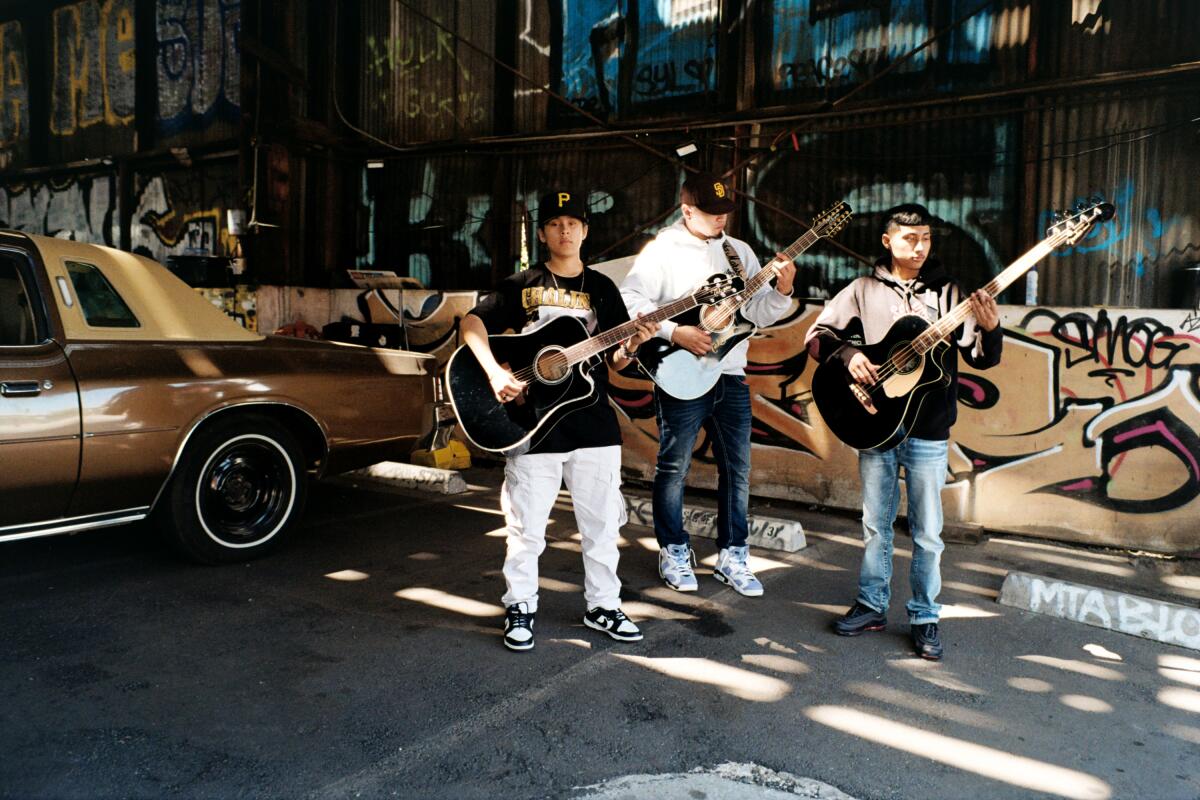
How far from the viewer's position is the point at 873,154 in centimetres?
728

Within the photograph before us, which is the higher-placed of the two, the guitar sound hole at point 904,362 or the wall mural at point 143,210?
the wall mural at point 143,210

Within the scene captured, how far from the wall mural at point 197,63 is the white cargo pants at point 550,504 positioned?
8.23 metres

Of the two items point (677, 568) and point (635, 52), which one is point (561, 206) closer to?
point (677, 568)

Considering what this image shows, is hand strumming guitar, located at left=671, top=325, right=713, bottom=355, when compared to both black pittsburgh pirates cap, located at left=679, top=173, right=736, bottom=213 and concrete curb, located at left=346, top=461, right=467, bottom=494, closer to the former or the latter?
black pittsburgh pirates cap, located at left=679, top=173, right=736, bottom=213

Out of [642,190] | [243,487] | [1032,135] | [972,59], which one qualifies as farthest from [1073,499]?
[243,487]

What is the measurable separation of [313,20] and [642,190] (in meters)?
4.70

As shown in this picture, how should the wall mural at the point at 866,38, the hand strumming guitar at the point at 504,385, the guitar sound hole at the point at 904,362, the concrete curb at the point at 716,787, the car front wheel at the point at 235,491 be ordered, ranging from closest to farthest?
the concrete curb at the point at 716,787, the hand strumming guitar at the point at 504,385, the guitar sound hole at the point at 904,362, the car front wheel at the point at 235,491, the wall mural at the point at 866,38

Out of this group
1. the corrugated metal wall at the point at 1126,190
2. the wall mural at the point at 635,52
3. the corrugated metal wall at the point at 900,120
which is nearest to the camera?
the corrugated metal wall at the point at 1126,190

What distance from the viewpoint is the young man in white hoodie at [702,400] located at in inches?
171

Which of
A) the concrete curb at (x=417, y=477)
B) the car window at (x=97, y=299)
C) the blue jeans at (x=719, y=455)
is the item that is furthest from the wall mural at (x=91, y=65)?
the blue jeans at (x=719, y=455)

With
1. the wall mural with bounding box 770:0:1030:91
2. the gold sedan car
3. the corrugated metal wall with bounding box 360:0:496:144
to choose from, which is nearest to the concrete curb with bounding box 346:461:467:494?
the gold sedan car

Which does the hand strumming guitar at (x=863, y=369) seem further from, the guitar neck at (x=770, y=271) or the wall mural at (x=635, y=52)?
the wall mural at (x=635, y=52)

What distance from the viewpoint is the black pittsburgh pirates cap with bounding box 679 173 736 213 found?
4.32 m

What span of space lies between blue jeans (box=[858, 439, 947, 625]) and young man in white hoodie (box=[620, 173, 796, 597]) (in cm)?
74
